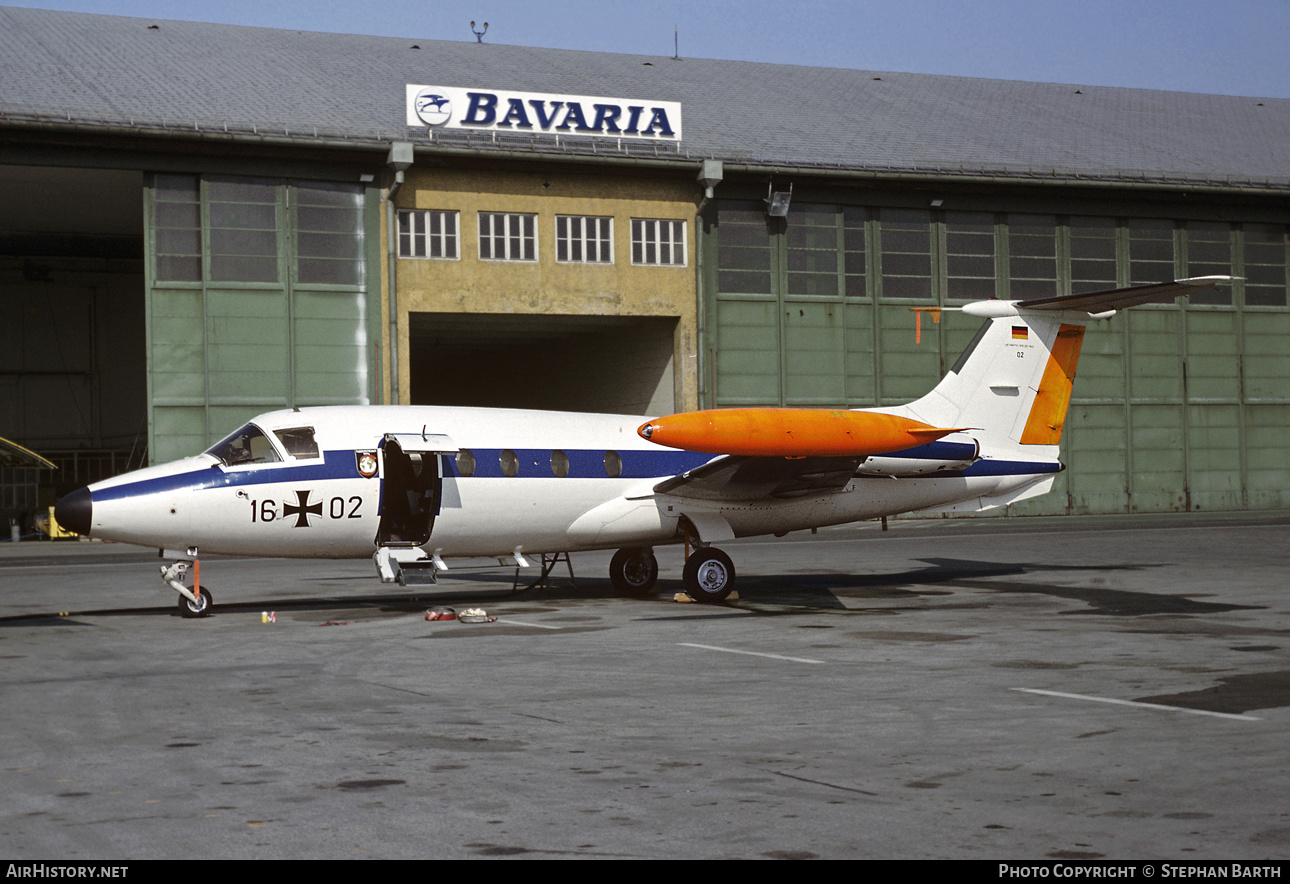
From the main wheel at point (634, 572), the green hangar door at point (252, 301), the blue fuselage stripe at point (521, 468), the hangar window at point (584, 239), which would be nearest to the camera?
the blue fuselage stripe at point (521, 468)

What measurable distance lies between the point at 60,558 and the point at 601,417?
21779mm

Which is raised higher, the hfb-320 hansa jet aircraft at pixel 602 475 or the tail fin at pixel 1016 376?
the tail fin at pixel 1016 376

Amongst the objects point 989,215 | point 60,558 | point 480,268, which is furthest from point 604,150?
point 60,558

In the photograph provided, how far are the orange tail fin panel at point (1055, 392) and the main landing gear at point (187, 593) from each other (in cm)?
1487

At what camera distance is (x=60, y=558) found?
3734 centimetres

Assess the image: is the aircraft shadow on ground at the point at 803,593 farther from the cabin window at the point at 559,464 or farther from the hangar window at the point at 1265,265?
the hangar window at the point at 1265,265

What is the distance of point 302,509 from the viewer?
1977 cm

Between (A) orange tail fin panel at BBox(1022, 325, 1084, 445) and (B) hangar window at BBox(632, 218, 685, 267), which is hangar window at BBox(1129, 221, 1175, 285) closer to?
(B) hangar window at BBox(632, 218, 685, 267)

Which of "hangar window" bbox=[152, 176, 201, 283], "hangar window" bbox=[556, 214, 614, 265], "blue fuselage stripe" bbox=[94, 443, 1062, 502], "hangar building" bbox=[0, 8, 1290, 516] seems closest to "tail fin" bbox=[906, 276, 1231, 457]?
"blue fuselage stripe" bbox=[94, 443, 1062, 502]

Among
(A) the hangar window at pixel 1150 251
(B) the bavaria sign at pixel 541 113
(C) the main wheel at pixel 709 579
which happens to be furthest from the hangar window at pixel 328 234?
(A) the hangar window at pixel 1150 251

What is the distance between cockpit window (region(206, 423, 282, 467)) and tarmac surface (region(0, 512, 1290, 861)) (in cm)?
246

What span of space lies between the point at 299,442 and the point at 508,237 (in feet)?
81.8

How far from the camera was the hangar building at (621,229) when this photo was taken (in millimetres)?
Answer: 41500

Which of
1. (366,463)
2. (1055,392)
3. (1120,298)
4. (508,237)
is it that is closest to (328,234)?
(508,237)
